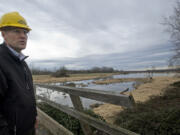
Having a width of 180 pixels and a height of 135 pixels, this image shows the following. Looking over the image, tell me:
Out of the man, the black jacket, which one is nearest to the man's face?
the man

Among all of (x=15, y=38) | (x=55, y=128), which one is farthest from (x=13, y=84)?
(x=55, y=128)

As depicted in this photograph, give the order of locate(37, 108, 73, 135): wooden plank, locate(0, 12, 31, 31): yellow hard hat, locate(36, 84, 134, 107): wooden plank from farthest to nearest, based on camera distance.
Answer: locate(37, 108, 73, 135): wooden plank
locate(0, 12, 31, 31): yellow hard hat
locate(36, 84, 134, 107): wooden plank

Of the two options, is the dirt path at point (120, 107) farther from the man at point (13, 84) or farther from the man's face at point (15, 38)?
the man's face at point (15, 38)

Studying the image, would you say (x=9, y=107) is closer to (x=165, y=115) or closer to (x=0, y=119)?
(x=0, y=119)

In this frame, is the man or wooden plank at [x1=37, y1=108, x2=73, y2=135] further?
wooden plank at [x1=37, y1=108, x2=73, y2=135]

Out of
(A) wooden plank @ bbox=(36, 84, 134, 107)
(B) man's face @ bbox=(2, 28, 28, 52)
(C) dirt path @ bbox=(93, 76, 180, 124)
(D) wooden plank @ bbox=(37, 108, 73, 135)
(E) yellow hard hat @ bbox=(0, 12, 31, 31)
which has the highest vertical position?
(E) yellow hard hat @ bbox=(0, 12, 31, 31)

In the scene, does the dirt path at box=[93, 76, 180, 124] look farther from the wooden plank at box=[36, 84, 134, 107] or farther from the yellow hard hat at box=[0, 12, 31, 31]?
the yellow hard hat at box=[0, 12, 31, 31]

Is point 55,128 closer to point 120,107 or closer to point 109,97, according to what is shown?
point 109,97

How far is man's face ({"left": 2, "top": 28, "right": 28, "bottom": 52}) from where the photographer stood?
153 cm

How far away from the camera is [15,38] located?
61.0 inches

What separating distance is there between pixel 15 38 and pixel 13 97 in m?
0.69

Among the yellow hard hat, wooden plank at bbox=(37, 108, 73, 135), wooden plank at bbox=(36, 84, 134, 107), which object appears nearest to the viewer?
wooden plank at bbox=(36, 84, 134, 107)

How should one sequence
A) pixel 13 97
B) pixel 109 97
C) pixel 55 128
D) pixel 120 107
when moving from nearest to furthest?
pixel 13 97 → pixel 109 97 → pixel 55 128 → pixel 120 107

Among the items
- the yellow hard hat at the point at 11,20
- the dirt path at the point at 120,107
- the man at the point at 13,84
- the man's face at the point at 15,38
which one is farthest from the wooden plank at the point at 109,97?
the dirt path at the point at 120,107
